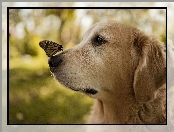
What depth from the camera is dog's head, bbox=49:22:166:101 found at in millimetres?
2951

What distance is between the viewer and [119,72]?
3.00m

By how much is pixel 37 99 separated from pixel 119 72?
0.58 m

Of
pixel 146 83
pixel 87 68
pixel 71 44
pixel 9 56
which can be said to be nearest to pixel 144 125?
pixel 146 83

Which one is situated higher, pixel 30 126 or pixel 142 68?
pixel 142 68

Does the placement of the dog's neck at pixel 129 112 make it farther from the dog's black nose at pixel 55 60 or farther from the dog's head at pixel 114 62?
the dog's black nose at pixel 55 60

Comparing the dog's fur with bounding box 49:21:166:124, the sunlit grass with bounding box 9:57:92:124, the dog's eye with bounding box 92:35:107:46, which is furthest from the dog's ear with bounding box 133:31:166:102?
the sunlit grass with bounding box 9:57:92:124

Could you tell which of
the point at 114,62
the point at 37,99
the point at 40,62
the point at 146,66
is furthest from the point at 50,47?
the point at 146,66

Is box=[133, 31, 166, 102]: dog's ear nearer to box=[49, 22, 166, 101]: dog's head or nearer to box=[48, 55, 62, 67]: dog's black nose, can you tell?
box=[49, 22, 166, 101]: dog's head

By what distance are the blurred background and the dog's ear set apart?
23 centimetres

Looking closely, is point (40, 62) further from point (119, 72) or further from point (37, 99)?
point (119, 72)

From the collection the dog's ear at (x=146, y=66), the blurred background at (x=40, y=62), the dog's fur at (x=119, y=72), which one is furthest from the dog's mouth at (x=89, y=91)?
the dog's ear at (x=146, y=66)

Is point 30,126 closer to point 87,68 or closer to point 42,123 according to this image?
point 42,123

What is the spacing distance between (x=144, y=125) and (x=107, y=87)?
0.32 m

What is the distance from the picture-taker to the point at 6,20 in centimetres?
318
